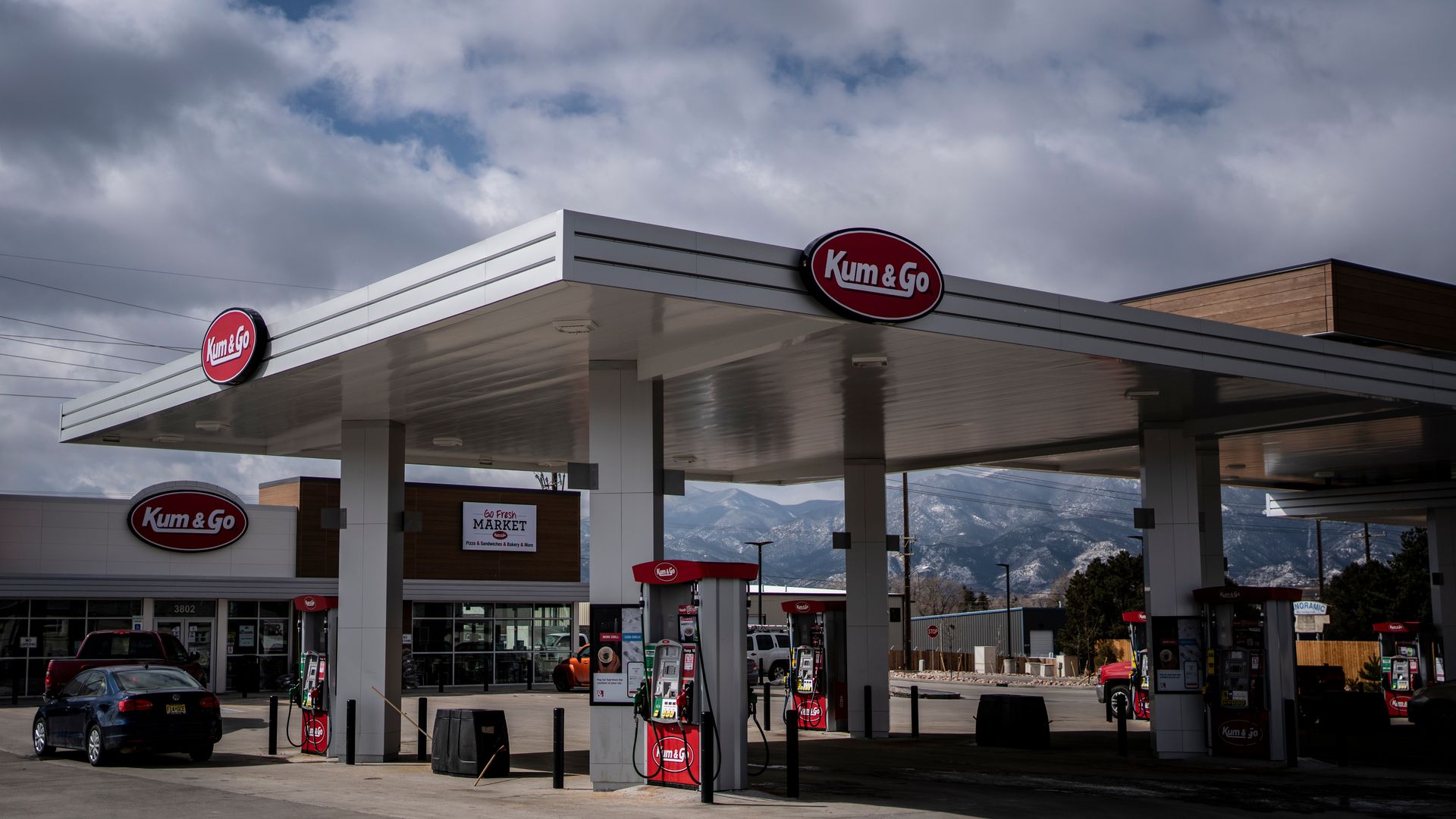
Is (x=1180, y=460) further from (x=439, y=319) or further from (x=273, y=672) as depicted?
(x=273, y=672)

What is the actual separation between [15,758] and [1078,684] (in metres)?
40.9

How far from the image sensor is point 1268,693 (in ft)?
64.6

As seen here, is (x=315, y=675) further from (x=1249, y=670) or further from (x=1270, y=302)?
(x=1270, y=302)

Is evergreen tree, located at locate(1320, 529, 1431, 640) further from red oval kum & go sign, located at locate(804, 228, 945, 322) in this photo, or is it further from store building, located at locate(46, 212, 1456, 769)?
red oval kum & go sign, located at locate(804, 228, 945, 322)

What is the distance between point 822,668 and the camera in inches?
1009

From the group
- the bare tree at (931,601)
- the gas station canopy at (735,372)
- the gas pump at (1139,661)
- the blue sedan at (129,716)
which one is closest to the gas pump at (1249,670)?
the gas station canopy at (735,372)

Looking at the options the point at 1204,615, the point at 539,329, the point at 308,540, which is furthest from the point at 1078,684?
the point at 539,329

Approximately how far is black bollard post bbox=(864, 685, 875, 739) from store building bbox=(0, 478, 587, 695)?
48.2 feet

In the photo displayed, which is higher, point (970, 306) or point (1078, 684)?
point (970, 306)

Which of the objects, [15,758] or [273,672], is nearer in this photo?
[15,758]

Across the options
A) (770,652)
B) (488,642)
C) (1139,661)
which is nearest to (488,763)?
(1139,661)

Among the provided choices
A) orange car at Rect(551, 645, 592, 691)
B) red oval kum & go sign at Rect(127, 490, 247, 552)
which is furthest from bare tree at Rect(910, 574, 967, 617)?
red oval kum & go sign at Rect(127, 490, 247, 552)

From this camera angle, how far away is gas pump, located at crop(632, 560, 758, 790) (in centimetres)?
1473

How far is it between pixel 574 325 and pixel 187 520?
2571cm
